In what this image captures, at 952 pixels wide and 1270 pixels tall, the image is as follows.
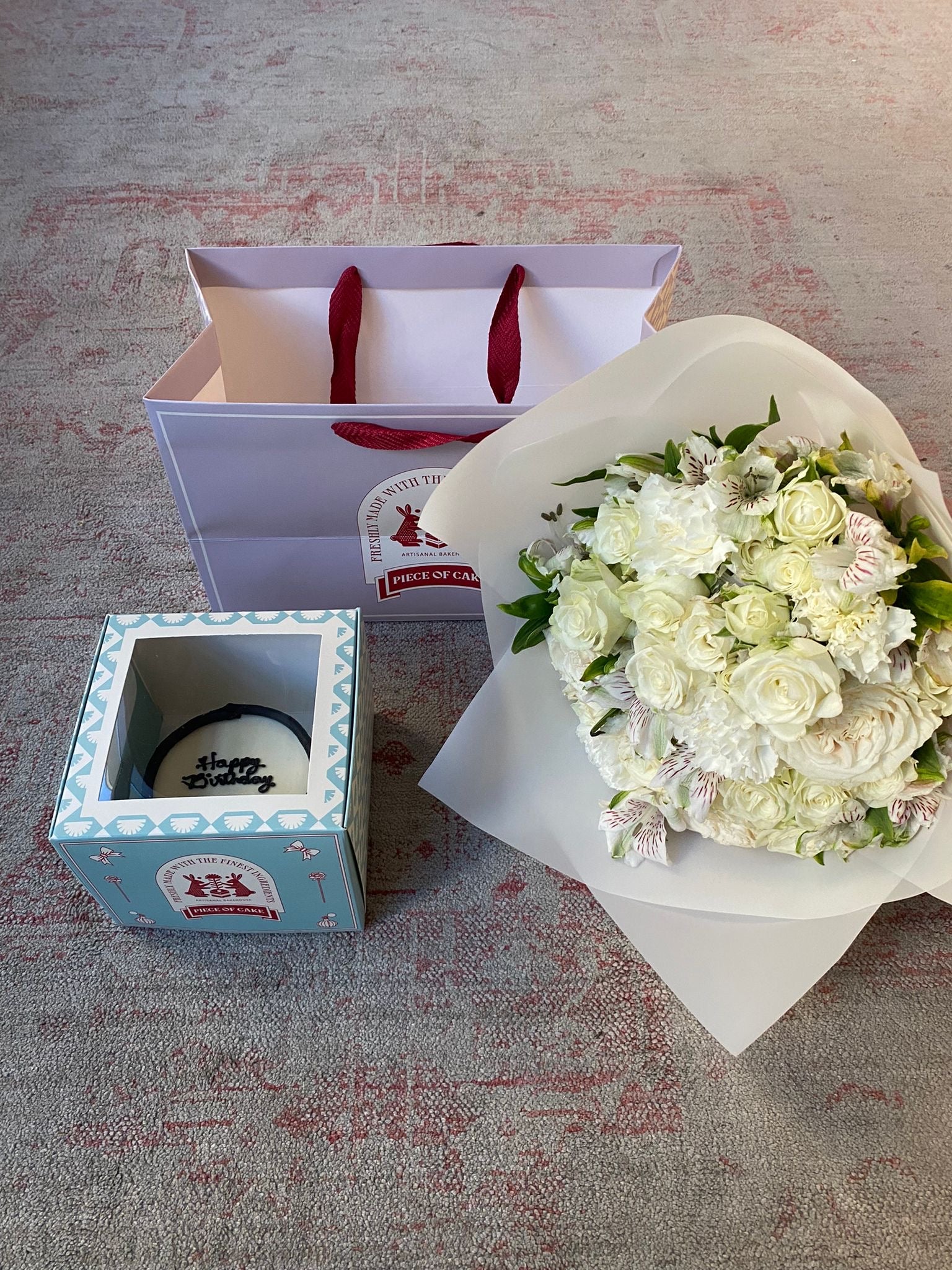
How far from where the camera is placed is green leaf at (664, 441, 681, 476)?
531mm

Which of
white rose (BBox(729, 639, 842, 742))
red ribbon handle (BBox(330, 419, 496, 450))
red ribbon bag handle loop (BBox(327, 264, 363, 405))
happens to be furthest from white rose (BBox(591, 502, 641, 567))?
red ribbon bag handle loop (BBox(327, 264, 363, 405))

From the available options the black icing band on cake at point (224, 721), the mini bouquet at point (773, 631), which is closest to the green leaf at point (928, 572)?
the mini bouquet at point (773, 631)

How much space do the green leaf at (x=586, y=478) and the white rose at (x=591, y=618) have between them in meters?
0.07

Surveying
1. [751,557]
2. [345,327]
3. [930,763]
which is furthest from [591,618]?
[345,327]

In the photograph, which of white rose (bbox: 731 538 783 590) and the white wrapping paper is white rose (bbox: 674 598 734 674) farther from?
the white wrapping paper

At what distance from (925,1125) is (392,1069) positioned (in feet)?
1.28

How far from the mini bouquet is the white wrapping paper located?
2 cm

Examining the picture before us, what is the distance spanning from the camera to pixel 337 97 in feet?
5.02

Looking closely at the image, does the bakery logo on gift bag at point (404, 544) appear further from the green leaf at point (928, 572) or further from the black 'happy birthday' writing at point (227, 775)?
the green leaf at point (928, 572)

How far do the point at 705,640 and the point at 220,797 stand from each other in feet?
1.10

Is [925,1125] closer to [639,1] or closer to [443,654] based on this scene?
[443,654]

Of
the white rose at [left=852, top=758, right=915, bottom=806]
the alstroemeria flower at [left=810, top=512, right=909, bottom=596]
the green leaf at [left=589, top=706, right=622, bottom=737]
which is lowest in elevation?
the green leaf at [left=589, top=706, right=622, bottom=737]

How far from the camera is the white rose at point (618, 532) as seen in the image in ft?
1.76

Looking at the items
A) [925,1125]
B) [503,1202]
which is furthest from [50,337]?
[925,1125]
